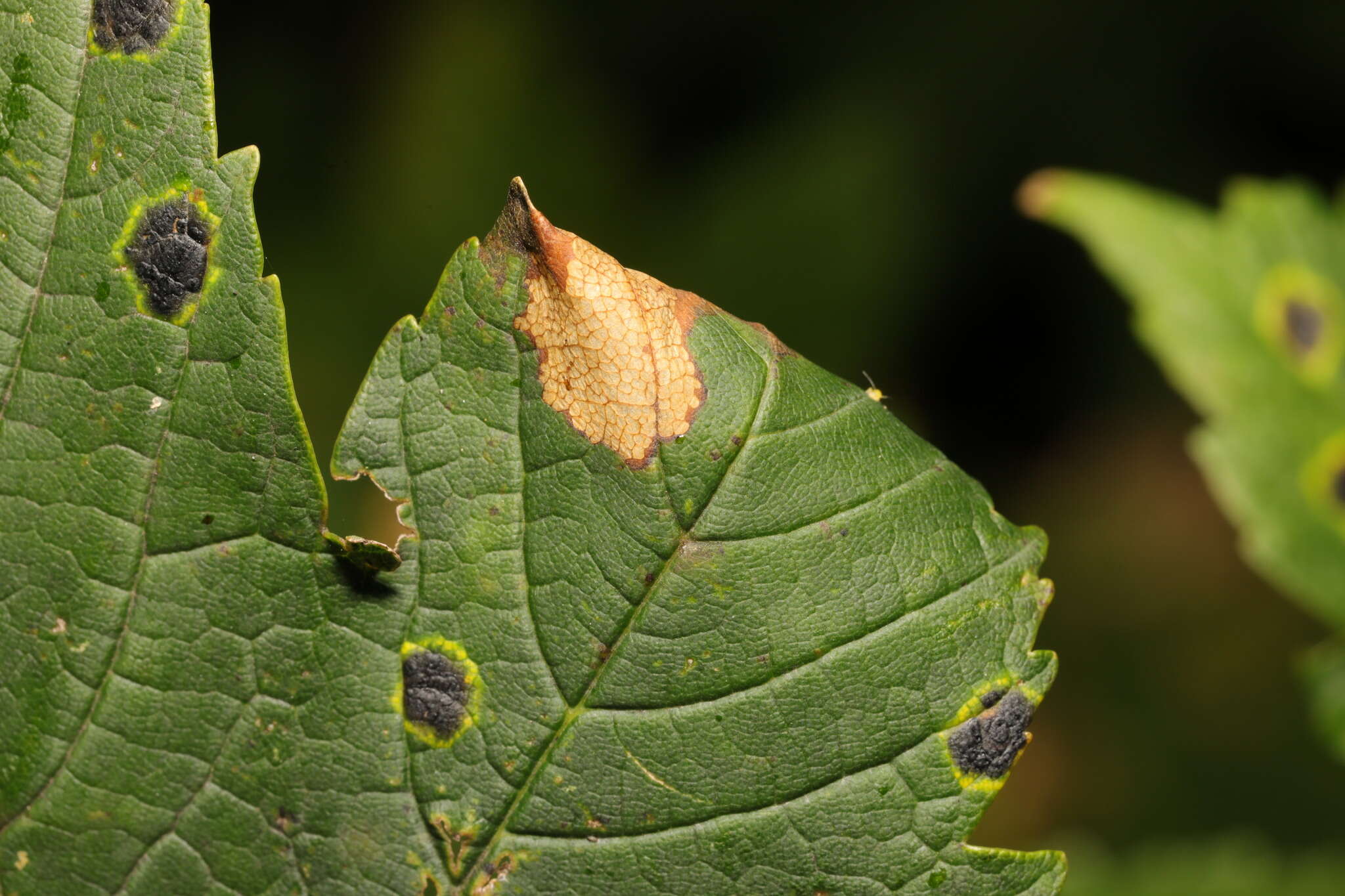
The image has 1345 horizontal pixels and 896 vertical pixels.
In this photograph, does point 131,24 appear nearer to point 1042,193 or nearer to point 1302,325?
point 1042,193

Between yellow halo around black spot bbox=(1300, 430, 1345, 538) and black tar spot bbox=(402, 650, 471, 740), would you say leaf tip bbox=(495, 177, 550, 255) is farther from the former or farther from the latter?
yellow halo around black spot bbox=(1300, 430, 1345, 538)

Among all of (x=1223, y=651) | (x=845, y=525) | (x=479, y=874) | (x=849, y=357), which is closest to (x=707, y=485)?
(x=845, y=525)

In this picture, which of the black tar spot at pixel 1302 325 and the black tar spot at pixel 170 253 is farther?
the black tar spot at pixel 1302 325

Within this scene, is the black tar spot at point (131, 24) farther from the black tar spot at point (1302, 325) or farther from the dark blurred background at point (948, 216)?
the dark blurred background at point (948, 216)

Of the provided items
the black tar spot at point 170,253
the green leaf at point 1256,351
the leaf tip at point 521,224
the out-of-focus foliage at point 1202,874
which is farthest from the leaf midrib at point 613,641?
the out-of-focus foliage at point 1202,874

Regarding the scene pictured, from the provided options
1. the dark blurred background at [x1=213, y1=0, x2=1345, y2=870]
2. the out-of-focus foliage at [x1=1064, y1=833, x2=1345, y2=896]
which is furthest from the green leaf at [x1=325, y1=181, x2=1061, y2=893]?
the dark blurred background at [x1=213, y1=0, x2=1345, y2=870]

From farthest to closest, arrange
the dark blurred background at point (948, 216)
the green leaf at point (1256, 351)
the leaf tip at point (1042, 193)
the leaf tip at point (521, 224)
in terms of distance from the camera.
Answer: the dark blurred background at point (948, 216) < the leaf tip at point (1042, 193) < the green leaf at point (1256, 351) < the leaf tip at point (521, 224)

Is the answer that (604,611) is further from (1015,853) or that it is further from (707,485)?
(1015,853)

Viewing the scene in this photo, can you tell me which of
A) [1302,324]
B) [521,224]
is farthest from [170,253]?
[1302,324]
